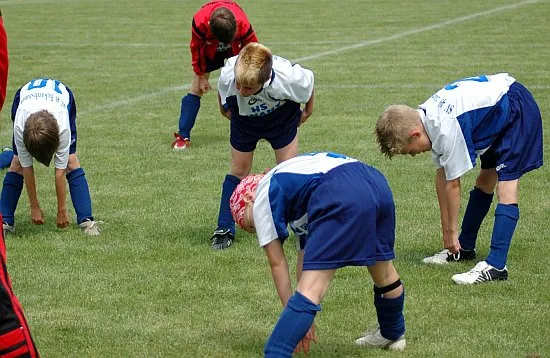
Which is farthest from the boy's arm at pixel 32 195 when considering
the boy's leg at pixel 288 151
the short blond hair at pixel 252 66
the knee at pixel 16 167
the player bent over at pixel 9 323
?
the player bent over at pixel 9 323

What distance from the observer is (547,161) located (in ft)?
29.9

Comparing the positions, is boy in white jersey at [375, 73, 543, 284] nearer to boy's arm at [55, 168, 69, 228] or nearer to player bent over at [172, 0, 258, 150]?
boy's arm at [55, 168, 69, 228]

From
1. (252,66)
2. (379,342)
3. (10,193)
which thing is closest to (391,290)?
(379,342)

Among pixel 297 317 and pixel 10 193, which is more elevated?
pixel 297 317

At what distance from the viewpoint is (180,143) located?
33.5 feet

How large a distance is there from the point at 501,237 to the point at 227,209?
194 cm

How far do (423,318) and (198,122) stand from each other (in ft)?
22.2

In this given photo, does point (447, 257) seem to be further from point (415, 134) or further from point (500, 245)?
point (415, 134)

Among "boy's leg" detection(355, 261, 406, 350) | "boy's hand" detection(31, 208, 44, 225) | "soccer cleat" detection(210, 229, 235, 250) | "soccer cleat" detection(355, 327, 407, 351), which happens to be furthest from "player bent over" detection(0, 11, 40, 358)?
"boy's hand" detection(31, 208, 44, 225)

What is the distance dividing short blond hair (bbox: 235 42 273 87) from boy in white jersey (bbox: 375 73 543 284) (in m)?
0.85

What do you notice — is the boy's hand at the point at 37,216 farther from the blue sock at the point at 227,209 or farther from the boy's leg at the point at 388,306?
the boy's leg at the point at 388,306

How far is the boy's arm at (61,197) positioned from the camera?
6977 mm

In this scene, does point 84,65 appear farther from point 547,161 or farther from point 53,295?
point 53,295

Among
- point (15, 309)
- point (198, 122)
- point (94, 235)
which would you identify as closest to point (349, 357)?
point (15, 309)
